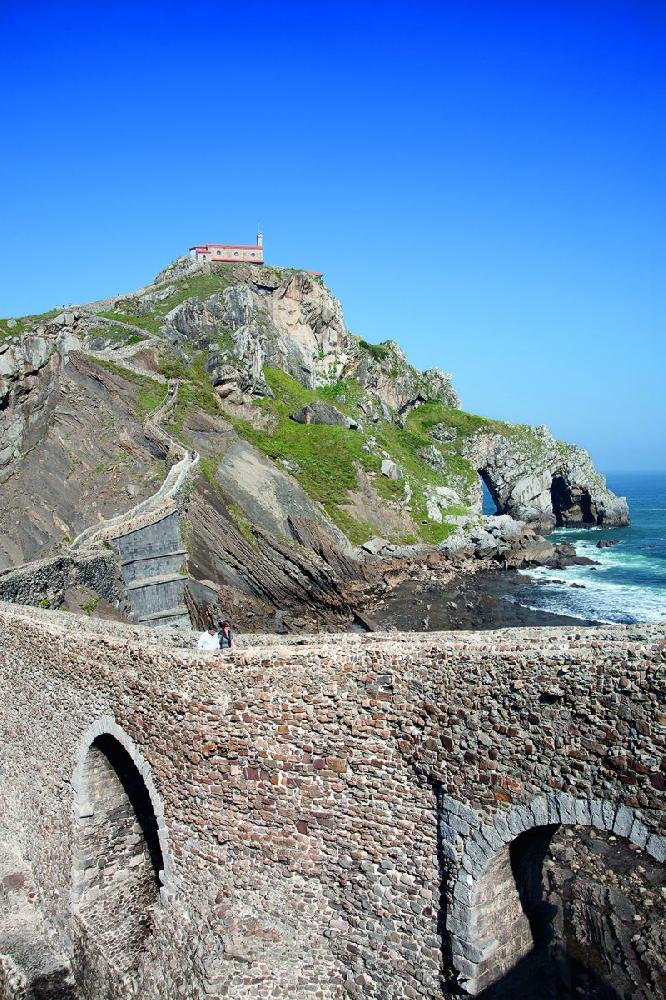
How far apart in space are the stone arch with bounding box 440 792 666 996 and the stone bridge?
0.03 metres

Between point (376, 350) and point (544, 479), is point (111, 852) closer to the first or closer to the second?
point (544, 479)

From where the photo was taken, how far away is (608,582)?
46.8 metres

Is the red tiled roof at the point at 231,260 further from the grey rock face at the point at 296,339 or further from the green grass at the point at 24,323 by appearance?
the green grass at the point at 24,323

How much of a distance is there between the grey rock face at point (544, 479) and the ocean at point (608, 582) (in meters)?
3.79

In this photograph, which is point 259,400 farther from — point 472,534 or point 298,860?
point 298,860

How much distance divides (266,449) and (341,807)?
4179 cm

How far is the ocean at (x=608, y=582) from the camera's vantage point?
39.3m

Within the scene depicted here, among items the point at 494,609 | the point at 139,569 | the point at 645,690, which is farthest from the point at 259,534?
the point at 645,690

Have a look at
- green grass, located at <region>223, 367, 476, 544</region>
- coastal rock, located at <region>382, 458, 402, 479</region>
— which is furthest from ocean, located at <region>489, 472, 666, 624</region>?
coastal rock, located at <region>382, 458, 402, 479</region>

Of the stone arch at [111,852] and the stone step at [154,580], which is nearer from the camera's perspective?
the stone arch at [111,852]

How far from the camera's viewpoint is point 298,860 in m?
10.7

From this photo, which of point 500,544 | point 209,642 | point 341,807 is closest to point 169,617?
point 209,642

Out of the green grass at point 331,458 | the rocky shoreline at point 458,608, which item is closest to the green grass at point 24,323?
the green grass at point 331,458

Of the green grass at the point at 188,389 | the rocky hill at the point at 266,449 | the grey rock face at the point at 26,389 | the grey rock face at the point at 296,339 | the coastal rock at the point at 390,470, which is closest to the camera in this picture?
the rocky hill at the point at 266,449
